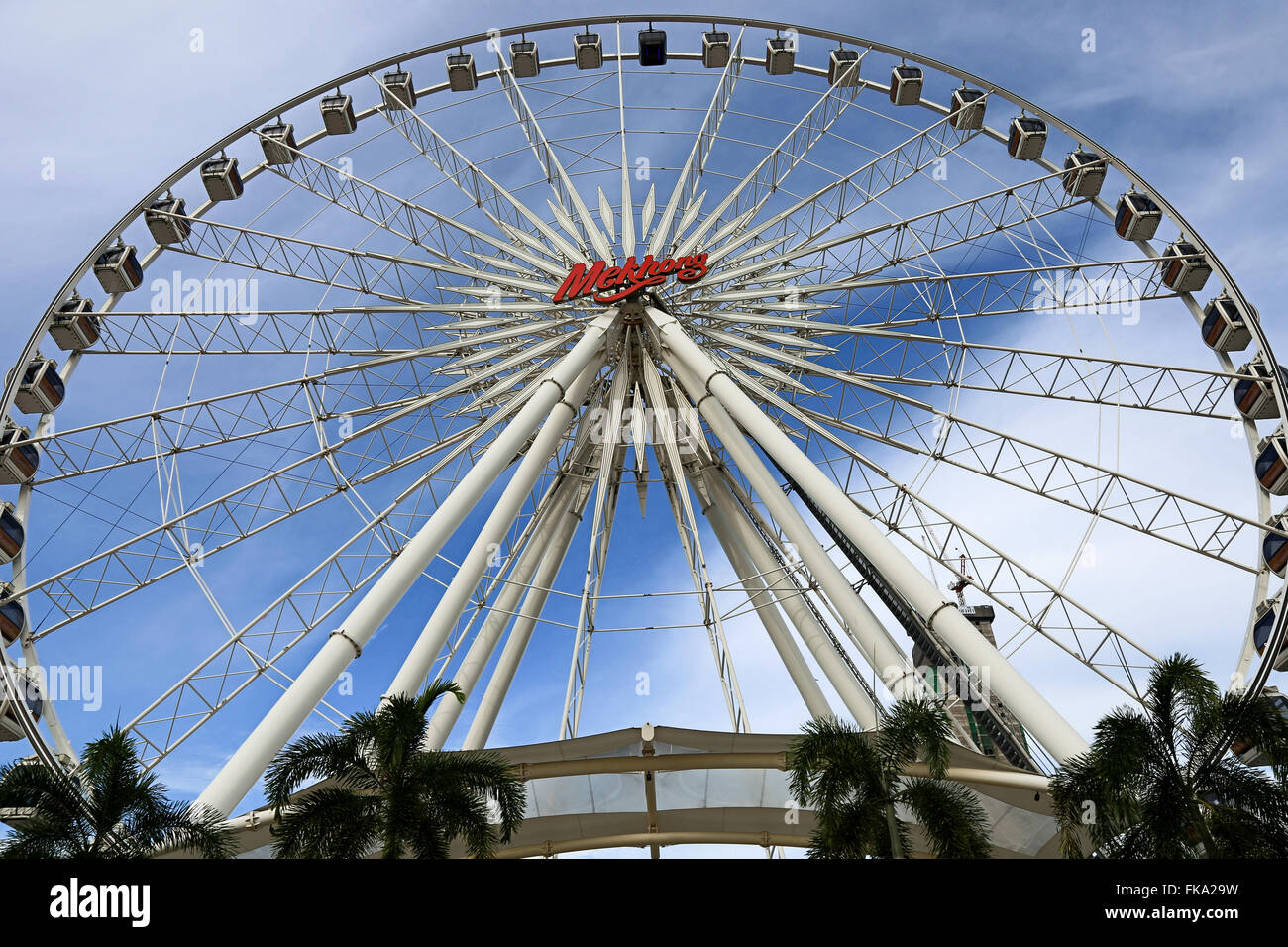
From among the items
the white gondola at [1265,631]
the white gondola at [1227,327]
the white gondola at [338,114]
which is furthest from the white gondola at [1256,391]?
the white gondola at [338,114]

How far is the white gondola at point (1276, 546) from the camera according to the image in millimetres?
24345

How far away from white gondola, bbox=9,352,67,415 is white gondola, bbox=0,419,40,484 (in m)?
0.56

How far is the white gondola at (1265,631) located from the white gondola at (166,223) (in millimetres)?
28009

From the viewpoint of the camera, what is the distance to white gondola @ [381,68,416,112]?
32906 mm

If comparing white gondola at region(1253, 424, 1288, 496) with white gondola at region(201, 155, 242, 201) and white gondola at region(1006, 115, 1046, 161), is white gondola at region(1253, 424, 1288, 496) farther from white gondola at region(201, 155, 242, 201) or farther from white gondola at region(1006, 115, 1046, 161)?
white gondola at region(201, 155, 242, 201)

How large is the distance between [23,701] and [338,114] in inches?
737

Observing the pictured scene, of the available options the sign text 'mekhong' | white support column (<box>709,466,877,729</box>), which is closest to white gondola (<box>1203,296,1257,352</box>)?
white support column (<box>709,466,877,729</box>)

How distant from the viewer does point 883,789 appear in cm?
1752

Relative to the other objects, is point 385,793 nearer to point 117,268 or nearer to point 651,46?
point 117,268

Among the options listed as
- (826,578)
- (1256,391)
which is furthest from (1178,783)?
(1256,391)

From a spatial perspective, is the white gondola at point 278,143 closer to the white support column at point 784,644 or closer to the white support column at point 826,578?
the white support column at point 826,578
